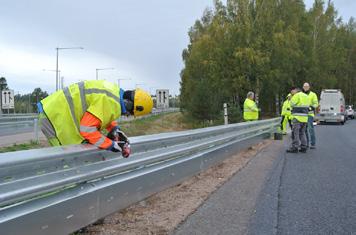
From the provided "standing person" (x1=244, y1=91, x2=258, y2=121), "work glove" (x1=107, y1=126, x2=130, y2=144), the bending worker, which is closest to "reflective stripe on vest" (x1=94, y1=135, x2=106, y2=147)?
the bending worker

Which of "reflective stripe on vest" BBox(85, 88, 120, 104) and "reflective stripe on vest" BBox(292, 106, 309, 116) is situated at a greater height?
"reflective stripe on vest" BBox(85, 88, 120, 104)

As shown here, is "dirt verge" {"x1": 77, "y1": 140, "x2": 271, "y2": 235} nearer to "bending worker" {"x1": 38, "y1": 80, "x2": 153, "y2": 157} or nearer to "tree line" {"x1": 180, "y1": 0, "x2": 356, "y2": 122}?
"bending worker" {"x1": 38, "y1": 80, "x2": 153, "y2": 157}

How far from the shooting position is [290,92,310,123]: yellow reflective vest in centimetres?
1138

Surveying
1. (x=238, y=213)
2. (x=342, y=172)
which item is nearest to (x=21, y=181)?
(x=238, y=213)

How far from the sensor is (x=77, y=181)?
3.85m

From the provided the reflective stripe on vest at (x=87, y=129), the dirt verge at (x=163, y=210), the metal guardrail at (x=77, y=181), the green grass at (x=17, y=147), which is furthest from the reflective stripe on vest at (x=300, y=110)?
the reflective stripe on vest at (x=87, y=129)

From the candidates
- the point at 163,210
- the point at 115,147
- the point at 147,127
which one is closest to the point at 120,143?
the point at 115,147

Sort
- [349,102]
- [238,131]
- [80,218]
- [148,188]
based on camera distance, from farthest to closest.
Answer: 1. [349,102]
2. [238,131]
3. [148,188]
4. [80,218]

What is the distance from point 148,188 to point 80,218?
5.17ft

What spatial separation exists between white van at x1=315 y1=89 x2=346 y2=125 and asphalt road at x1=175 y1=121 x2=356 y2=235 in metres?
27.1

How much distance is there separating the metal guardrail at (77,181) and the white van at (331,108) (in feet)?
99.5

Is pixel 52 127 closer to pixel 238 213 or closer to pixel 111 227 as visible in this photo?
pixel 111 227

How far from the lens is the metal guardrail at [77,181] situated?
10.3 ft

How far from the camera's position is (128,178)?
4.80 meters
